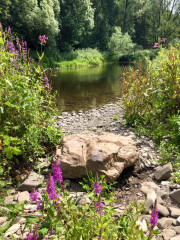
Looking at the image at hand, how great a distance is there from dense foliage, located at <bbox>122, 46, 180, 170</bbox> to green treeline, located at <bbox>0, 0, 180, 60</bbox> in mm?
17450

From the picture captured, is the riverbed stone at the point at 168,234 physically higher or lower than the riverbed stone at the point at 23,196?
higher

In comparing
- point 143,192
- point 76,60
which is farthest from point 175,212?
point 76,60

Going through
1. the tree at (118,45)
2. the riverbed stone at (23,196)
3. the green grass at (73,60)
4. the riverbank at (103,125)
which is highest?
the tree at (118,45)

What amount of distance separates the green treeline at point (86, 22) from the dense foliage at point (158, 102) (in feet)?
57.3

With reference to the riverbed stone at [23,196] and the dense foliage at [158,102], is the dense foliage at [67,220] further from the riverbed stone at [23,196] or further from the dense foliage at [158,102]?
the dense foliage at [158,102]

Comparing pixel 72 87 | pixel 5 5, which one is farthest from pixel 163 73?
pixel 5 5

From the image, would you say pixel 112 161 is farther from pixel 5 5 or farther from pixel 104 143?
pixel 5 5

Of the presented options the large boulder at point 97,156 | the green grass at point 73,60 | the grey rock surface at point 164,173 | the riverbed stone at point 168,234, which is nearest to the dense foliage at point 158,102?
the grey rock surface at point 164,173

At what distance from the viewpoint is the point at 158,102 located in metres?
4.70

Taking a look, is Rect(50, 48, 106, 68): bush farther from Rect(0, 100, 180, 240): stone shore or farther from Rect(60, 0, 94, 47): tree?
Rect(0, 100, 180, 240): stone shore

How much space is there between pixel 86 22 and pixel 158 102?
3151 centimetres

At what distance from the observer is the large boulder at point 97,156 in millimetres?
2965

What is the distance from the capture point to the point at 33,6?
22.6m

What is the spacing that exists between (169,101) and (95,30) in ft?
141
